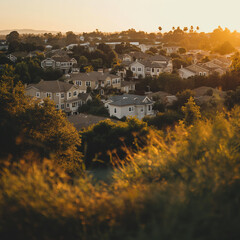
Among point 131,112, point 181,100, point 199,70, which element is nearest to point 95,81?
point 131,112

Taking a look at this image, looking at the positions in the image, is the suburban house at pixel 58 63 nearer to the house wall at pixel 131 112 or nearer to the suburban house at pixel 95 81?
the suburban house at pixel 95 81

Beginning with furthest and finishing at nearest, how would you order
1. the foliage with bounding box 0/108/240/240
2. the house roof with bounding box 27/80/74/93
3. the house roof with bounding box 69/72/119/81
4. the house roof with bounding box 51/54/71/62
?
the house roof with bounding box 51/54/71/62 → the house roof with bounding box 69/72/119/81 → the house roof with bounding box 27/80/74/93 → the foliage with bounding box 0/108/240/240

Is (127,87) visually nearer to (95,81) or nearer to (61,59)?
(95,81)

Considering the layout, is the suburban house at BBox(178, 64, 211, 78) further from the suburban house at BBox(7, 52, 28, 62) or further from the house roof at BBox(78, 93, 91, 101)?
the suburban house at BBox(7, 52, 28, 62)

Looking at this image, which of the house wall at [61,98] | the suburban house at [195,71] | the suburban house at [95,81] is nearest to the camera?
the house wall at [61,98]

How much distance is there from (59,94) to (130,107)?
29.4ft

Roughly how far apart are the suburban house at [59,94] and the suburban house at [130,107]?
584 cm

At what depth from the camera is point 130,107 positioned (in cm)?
2764

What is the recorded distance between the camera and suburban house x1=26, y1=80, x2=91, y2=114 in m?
31.8

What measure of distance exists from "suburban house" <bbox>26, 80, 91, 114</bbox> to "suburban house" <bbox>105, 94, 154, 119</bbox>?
5836mm

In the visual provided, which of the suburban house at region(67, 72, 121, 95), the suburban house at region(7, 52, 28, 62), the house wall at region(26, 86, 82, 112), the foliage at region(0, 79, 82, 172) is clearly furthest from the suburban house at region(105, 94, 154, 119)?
the suburban house at region(7, 52, 28, 62)

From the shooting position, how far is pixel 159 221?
115 inches

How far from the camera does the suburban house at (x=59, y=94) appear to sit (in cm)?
3178

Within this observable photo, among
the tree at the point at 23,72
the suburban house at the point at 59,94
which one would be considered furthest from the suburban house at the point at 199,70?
the tree at the point at 23,72
